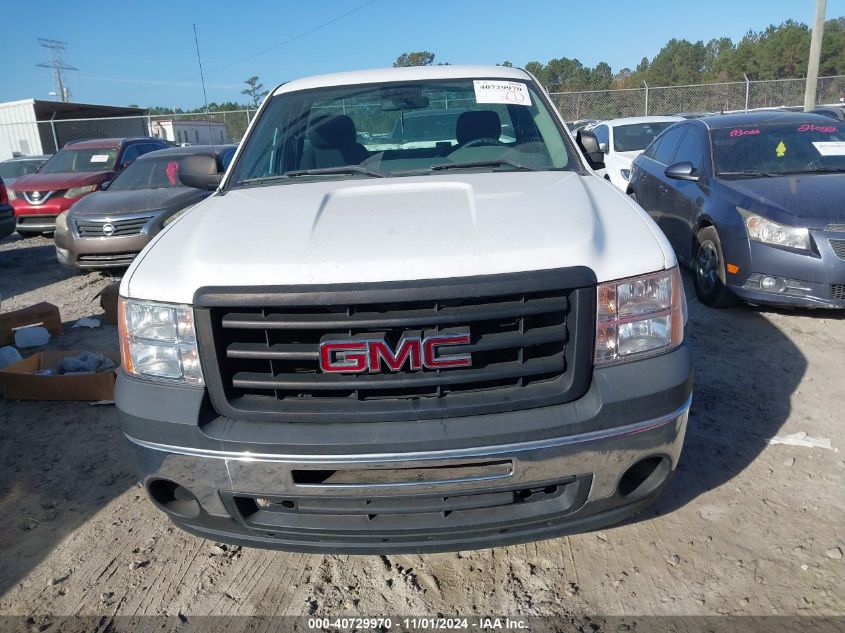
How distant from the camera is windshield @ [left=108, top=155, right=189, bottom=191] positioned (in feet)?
30.0

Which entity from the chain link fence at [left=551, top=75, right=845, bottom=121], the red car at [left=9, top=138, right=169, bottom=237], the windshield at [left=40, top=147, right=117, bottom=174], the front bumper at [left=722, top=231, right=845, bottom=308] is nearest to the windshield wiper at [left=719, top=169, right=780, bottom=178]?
the front bumper at [left=722, top=231, right=845, bottom=308]

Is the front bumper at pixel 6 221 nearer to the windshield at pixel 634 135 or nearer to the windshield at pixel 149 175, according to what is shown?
the windshield at pixel 149 175

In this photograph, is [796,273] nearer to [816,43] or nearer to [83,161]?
[83,161]

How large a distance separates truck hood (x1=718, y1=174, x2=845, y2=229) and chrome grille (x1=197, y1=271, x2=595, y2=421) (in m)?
3.61

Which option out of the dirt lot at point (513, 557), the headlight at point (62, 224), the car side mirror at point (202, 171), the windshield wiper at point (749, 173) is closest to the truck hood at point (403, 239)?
the car side mirror at point (202, 171)

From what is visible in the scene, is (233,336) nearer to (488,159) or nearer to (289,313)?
(289,313)

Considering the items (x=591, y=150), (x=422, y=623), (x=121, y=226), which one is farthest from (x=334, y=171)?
(x=121, y=226)

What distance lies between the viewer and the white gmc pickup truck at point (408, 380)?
2.05 meters

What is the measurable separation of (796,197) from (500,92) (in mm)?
2865

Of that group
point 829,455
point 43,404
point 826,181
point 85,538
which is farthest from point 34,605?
point 826,181

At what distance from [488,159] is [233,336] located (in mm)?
1681

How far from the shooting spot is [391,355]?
2074mm

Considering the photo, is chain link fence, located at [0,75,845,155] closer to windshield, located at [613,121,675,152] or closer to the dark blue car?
windshield, located at [613,121,675,152]

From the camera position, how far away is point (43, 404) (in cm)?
441
